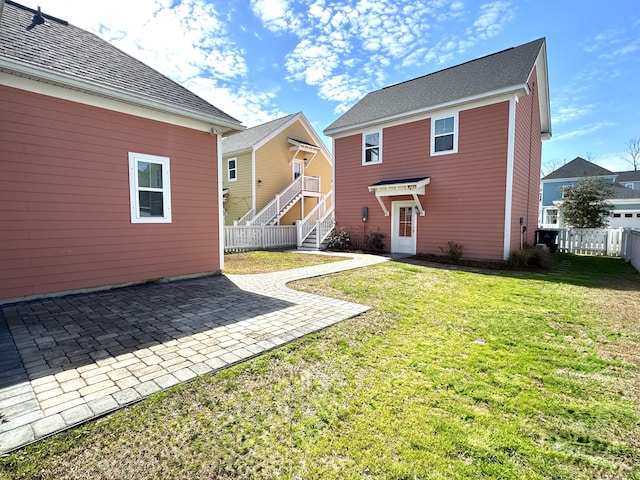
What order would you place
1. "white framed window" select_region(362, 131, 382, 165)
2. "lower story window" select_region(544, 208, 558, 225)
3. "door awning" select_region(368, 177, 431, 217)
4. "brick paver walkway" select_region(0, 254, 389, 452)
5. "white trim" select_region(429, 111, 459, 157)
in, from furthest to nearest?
"lower story window" select_region(544, 208, 558, 225), "white framed window" select_region(362, 131, 382, 165), "door awning" select_region(368, 177, 431, 217), "white trim" select_region(429, 111, 459, 157), "brick paver walkway" select_region(0, 254, 389, 452)

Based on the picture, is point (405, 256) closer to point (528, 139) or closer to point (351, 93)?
point (528, 139)

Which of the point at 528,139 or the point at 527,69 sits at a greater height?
the point at 527,69

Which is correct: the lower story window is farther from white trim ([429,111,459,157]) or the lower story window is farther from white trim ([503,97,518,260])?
white trim ([429,111,459,157])

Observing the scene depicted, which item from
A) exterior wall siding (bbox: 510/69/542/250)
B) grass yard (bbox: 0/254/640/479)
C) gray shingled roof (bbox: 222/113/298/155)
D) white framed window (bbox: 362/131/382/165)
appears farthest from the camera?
gray shingled roof (bbox: 222/113/298/155)

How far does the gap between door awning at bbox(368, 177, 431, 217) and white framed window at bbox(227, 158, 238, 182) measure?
10027mm

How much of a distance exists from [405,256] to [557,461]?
33.0 ft

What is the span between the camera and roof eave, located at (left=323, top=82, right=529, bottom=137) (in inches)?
371

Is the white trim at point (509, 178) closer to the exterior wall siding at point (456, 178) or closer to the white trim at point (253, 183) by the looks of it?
the exterior wall siding at point (456, 178)

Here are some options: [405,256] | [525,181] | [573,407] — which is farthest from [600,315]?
[525,181]

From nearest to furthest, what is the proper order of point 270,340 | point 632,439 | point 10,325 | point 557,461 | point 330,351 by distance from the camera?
point 557,461 < point 632,439 < point 330,351 < point 270,340 < point 10,325

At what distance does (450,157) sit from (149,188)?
9.65 meters

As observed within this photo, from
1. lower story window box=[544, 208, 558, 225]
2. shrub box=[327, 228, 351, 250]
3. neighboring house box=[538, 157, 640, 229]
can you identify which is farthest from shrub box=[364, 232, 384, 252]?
lower story window box=[544, 208, 558, 225]

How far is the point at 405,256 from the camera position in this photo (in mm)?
11789

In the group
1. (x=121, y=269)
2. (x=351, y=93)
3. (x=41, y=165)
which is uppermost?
(x=351, y=93)
